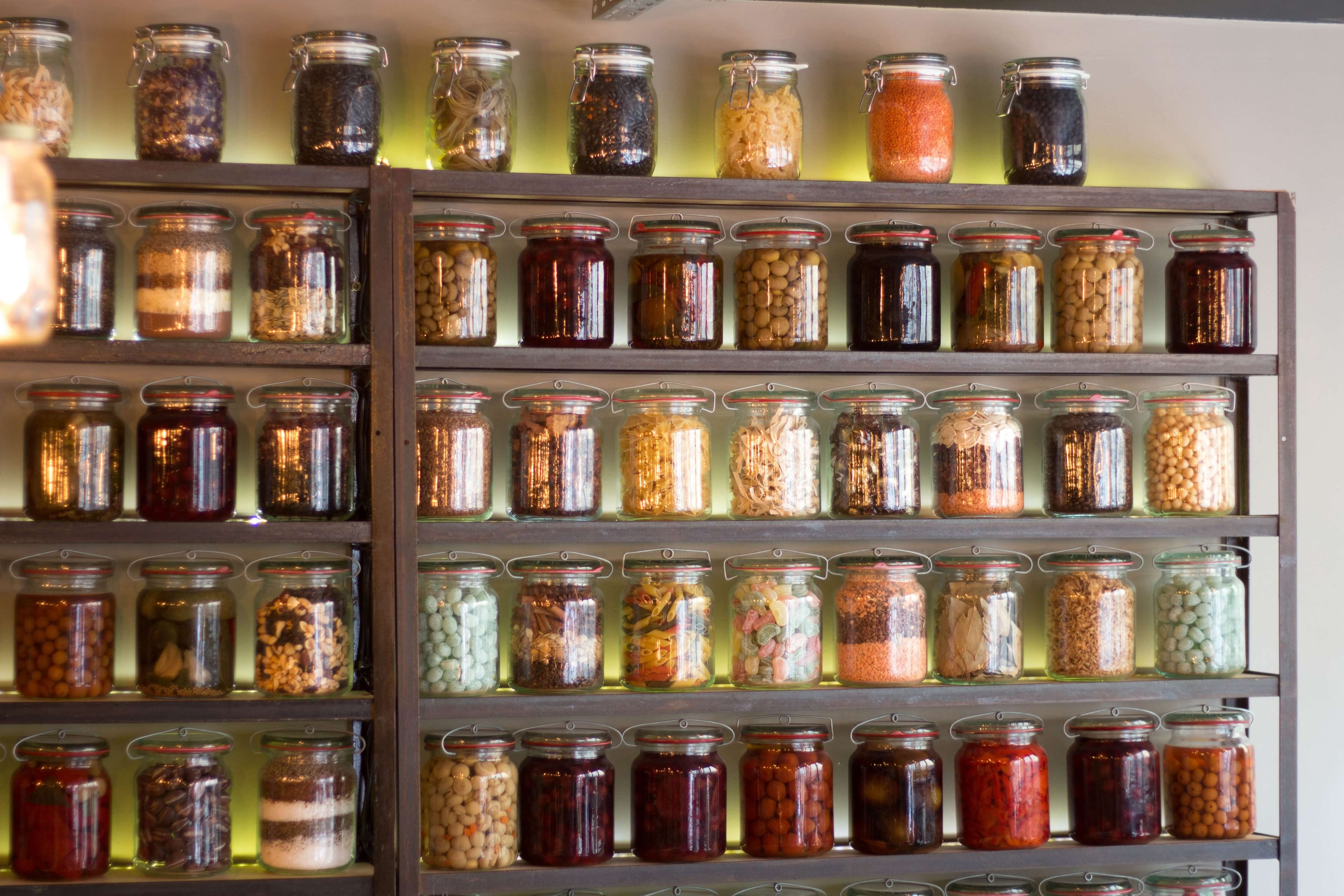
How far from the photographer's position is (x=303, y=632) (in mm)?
2344

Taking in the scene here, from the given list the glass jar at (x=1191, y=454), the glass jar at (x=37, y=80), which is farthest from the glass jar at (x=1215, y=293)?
the glass jar at (x=37, y=80)

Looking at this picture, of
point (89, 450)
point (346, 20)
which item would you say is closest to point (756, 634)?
point (89, 450)

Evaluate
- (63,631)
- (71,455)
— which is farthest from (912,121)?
(63,631)

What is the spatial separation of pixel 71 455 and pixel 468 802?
2.84ft

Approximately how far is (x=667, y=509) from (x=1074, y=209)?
0.97 metres

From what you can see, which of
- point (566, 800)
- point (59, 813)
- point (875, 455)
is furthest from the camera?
point (875, 455)

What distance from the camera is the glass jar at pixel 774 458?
2482 millimetres

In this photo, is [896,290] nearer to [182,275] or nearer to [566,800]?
[566,800]

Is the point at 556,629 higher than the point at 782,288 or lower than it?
lower

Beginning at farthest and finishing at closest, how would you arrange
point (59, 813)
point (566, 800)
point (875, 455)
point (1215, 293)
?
1. point (1215, 293)
2. point (875, 455)
3. point (566, 800)
4. point (59, 813)

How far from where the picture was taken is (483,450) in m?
2.44

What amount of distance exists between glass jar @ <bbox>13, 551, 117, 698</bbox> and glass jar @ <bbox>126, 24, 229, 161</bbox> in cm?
70

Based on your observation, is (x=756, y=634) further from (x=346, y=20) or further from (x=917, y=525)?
(x=346, y=20)

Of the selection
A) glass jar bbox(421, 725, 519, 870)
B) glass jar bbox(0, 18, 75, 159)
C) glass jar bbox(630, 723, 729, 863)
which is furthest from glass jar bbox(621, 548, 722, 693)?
glass jar bbox(0, 18, 75, 159)
